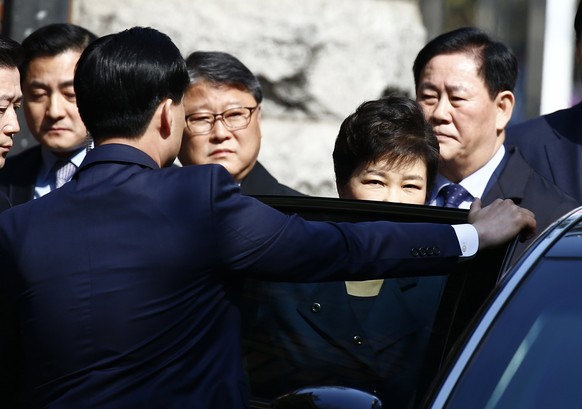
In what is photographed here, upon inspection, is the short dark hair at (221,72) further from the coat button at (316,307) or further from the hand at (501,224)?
the hand at (501,224)

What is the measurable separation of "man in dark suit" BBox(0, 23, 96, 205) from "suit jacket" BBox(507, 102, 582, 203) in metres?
1.75

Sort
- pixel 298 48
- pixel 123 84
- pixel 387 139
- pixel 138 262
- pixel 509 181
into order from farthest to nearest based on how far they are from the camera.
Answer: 1. pixel 298 48
2. pixel 509 181
3. pixel 387 139
4. pixel 123 84
5. pixel 138 262

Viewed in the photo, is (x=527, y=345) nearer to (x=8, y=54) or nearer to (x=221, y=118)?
(x=8, y=54)

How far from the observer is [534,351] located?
7.61 ft

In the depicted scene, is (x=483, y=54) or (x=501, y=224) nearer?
(x=501, y=224)

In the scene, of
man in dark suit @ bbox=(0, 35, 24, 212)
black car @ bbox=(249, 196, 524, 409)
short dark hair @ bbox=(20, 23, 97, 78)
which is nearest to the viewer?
black car @ bbox=(249, 196, 524, 409)

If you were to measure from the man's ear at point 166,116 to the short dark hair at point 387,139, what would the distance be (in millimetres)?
1117

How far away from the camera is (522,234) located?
2.84m

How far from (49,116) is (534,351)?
9.17 ft

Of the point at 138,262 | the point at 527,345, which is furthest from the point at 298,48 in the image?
the point at 527,345

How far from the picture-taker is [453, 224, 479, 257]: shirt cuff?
2.76m

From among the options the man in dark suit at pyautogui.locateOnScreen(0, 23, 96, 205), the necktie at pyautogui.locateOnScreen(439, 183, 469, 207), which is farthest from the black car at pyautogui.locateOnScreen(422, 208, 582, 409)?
the man in dark suit at pyautogui.locateOnScreen(0, 23, 96, 205)

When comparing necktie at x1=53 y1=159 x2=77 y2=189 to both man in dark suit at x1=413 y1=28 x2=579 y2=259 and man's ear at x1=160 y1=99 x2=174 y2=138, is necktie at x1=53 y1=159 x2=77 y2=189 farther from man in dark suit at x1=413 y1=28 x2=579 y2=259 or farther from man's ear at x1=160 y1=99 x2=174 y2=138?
man's ear at x1=160 y1=99 x2=174 y2=138

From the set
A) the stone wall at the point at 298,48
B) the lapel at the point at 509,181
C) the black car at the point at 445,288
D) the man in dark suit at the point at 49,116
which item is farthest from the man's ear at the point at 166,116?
the stone wall at the point at 298,48
